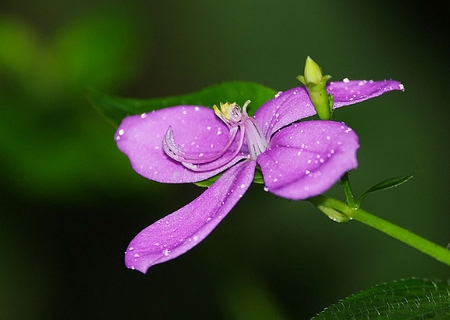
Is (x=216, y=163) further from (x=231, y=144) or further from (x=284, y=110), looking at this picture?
(x=284, y=110)

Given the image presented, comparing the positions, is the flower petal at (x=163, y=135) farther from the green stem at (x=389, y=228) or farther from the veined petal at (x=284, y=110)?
the green stem at (x=389, y=228)

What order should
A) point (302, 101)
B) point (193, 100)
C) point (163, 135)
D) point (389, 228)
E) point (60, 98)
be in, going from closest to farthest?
point (389, 228) → point (302, 101) → point (163, 135) → point (193, 100) → point (60, 98)

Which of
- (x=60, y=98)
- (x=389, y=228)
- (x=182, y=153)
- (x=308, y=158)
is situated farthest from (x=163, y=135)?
(x=60, y=98)

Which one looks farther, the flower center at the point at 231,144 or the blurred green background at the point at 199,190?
the blurred green background at the point at 199,190

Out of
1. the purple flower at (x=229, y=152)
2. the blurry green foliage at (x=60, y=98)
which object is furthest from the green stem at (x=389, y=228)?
the blurry green foliage at (x=60, y=98)

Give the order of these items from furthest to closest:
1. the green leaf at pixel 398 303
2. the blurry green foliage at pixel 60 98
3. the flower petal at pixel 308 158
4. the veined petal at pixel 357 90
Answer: the blurry green foliage at pixel 60 98, the veined petal at pixel 357 90, the green leaf at pixel 398 303, the flower petal at pixel 308 158

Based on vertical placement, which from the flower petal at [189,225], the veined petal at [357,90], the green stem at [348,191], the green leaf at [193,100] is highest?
the green leaf at [193,100]

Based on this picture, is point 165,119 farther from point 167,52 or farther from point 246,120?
point 167,52

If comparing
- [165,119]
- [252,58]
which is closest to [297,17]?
[252,58]
